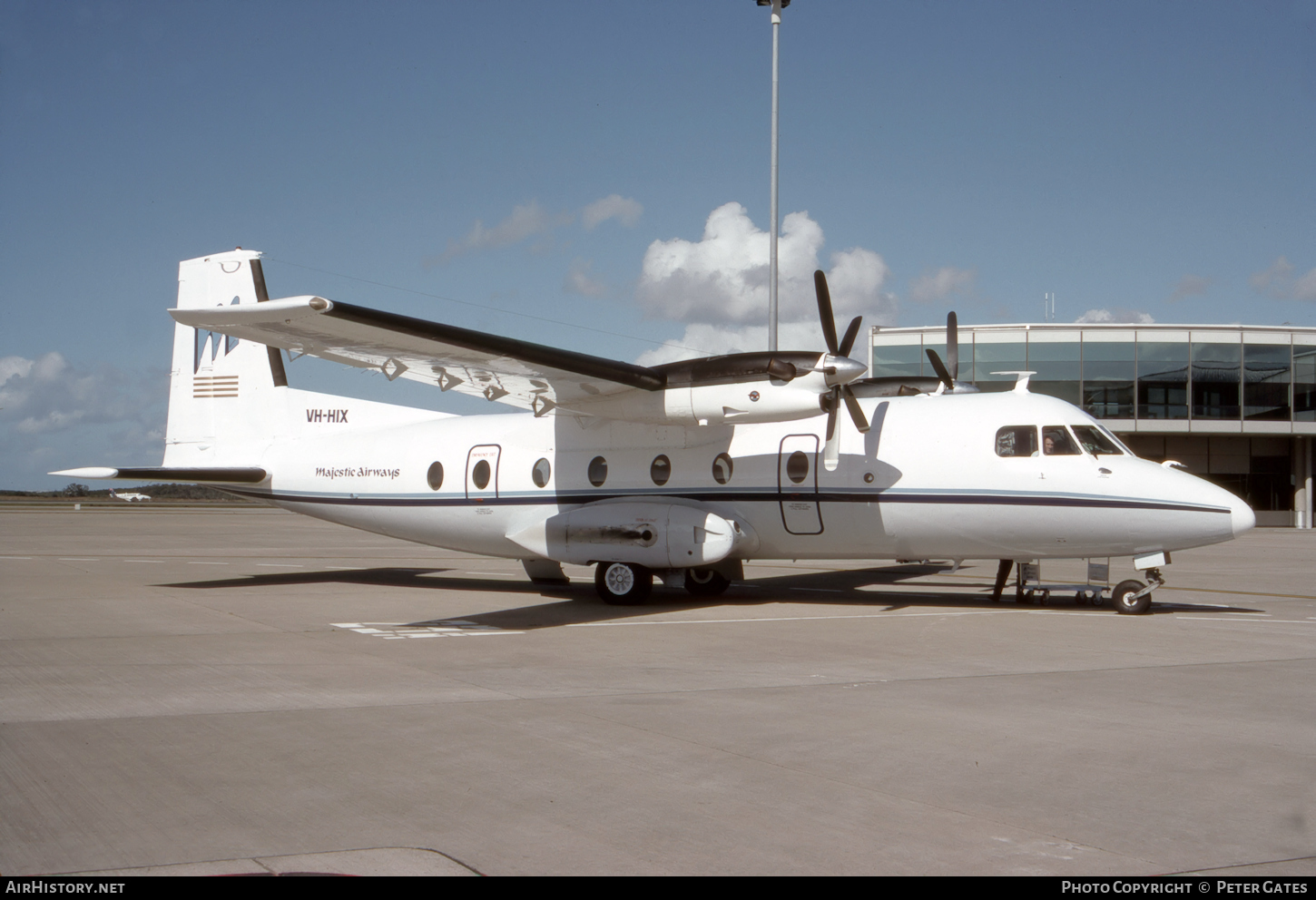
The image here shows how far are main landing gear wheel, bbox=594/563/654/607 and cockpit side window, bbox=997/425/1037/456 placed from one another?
5524 millimetres

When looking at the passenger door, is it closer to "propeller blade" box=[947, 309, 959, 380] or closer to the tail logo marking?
"propeller blade" box=[947, 309, 959, 380]

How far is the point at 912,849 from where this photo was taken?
466 centimetres

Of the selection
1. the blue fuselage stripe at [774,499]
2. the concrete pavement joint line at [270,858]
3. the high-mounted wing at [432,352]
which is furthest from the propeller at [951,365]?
the concrete pavement joint line at [270,858]

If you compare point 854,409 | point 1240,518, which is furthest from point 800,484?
point 1240,518

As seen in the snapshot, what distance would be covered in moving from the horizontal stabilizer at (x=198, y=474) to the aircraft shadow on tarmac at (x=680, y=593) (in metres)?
1.87

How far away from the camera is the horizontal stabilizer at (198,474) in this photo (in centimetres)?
1727

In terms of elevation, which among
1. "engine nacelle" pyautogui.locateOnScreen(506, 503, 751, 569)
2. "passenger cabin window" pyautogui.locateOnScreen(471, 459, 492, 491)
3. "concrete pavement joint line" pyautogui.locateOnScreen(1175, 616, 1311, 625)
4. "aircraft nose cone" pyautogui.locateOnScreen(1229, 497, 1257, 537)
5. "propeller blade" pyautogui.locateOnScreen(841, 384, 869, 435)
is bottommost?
"concrete pavement joint line" pyautogui.locateOnScreen(1175, 616, 1311, 625)

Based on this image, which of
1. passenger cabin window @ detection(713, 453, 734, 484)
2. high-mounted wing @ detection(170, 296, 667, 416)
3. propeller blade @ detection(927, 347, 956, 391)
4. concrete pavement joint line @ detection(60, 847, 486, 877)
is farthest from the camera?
propeller blade @ detection(927, 347, 956, 391)

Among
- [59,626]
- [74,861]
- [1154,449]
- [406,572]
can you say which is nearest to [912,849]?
[74,861]

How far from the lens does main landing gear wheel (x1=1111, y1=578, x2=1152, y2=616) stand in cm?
1432

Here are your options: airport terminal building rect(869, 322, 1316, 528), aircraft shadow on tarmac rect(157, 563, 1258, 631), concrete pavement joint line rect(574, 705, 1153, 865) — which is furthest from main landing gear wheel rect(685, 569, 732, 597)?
airport terminal building rect(869, 322, 1316, 528)

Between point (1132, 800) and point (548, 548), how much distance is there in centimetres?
1176

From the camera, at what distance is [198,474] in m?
18.8

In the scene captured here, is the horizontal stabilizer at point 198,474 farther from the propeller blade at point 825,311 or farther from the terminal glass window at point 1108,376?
the terminal glass window at point 1108,376
